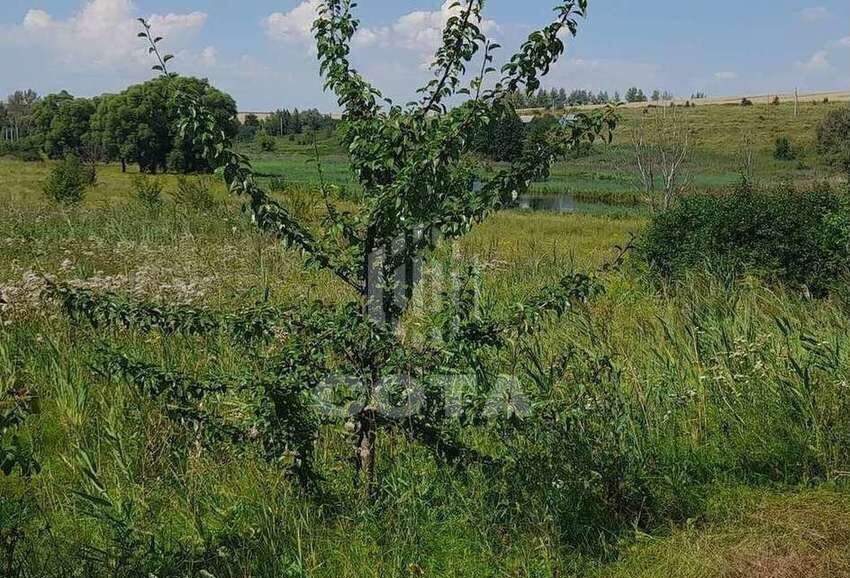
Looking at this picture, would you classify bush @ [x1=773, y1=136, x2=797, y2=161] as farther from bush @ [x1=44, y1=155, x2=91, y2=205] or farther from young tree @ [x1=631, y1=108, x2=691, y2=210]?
bush @ [x1=44, y1=155, x2=91, y2=205]

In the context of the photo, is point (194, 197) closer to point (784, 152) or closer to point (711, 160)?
point (711, 160)

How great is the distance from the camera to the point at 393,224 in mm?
3084

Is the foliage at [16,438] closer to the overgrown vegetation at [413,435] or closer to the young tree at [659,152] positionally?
the overgrown vegetation at [413,435]

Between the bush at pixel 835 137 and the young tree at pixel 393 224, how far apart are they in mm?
41386

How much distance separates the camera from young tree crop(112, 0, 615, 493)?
117 inches

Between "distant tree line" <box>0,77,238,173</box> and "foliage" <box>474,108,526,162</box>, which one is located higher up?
"distant tree line" <box>0,77,238,173</box>

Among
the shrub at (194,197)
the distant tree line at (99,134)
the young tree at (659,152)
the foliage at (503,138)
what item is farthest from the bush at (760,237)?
the distant tree line at (99,134)

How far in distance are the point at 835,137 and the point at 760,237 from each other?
44.3m

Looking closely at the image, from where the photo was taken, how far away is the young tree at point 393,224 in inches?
117

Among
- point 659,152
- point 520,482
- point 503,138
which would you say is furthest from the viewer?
point 659,152

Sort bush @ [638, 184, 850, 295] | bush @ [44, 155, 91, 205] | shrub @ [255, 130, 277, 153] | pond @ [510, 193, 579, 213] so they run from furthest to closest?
1. pond @ [510, 193, 579, 213]
2. bush @ [44, 155, 91, 205]
3. shrub @ [255, 130, 277, 153]
4. bush @ [638, 184, 850, 295]

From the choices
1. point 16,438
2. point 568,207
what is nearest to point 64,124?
point 568,207

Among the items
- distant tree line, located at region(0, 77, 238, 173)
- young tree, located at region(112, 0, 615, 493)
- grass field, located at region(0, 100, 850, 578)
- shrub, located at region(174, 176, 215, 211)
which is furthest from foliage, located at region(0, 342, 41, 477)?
distant tree line, located at region(0, 77, 238, 173)

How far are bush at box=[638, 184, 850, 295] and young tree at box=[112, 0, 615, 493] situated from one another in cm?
581
